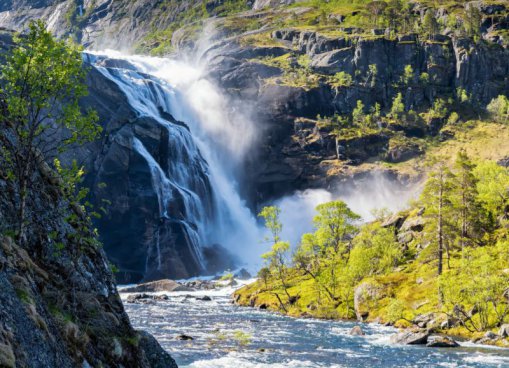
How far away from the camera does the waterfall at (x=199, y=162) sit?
133375mm

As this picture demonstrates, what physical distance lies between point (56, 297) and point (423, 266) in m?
74.5

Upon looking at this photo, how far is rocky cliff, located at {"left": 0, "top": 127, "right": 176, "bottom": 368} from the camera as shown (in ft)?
42.1

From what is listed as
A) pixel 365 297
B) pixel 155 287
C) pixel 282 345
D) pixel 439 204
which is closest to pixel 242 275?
pixel 155 287

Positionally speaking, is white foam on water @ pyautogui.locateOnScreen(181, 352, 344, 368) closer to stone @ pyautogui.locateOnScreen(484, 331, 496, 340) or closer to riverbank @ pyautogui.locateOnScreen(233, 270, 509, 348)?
riverbank @ pyautogui.locateOnScreen(233, 270, 509, 348)

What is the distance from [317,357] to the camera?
4334 centimetres

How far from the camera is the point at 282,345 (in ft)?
161

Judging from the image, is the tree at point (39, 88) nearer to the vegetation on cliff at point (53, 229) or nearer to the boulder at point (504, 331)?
the vegetation on cliff at point (53, 229)

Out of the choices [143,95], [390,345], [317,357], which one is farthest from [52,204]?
[143,95]

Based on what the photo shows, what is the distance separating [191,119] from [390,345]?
473 feet

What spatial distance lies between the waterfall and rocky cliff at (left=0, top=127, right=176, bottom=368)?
10728cm

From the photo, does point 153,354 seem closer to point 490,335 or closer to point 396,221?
point 490,335

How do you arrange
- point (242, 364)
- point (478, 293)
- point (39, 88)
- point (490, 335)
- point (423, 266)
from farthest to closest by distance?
point (423, 266), point (478, 293), point (490, 335), point (242, 364), point (39, 88)

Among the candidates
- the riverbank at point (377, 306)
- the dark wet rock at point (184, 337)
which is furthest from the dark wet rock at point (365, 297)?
the dark wet rock at point (184, 337)

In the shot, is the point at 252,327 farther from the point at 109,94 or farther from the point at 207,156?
the point at 207,156
